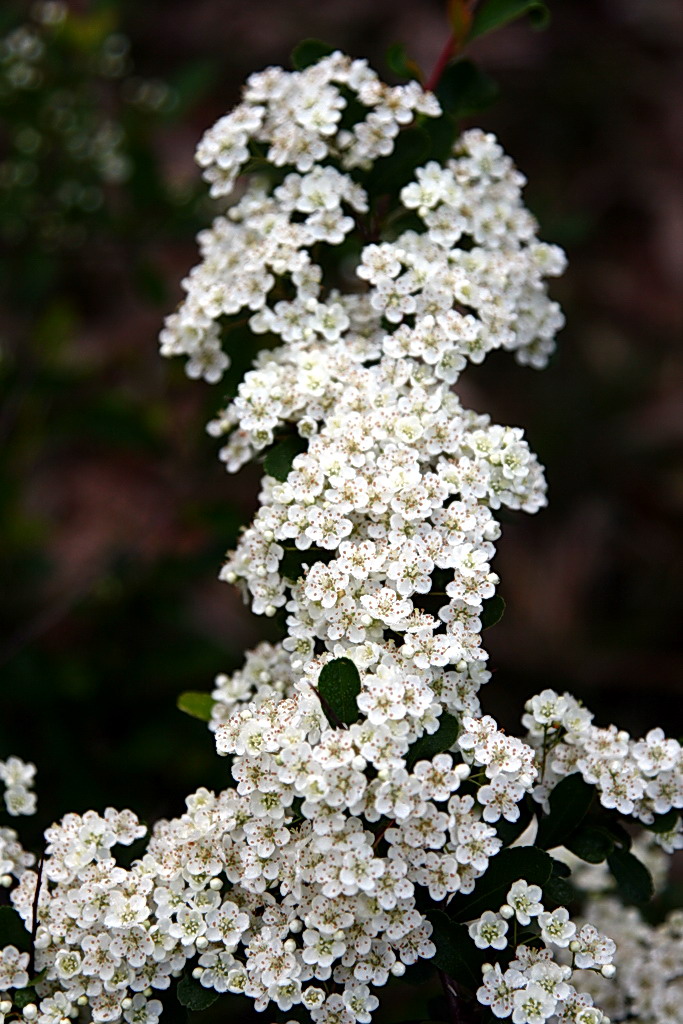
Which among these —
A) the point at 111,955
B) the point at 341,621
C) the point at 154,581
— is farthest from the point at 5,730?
the point at 341,621

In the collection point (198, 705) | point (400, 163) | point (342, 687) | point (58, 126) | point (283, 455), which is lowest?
point (342, 687)

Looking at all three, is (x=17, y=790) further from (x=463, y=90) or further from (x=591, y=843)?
(x=463, y=90)

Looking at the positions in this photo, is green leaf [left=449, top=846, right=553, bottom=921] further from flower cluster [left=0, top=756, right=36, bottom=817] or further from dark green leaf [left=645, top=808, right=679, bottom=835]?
flower cluster [left=0, top=756, right=36, bottom=817]

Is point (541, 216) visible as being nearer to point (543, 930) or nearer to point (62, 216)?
point (62, 216)

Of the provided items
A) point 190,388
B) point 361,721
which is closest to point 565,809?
point 361,721

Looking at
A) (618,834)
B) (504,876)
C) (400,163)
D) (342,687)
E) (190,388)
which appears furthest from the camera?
(190,388)

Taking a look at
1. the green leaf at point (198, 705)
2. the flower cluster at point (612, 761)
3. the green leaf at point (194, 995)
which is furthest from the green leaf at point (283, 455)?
the green leaf at point (194, 995)
